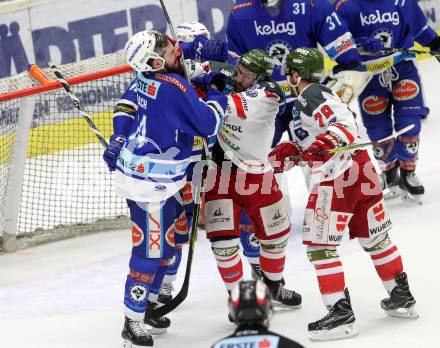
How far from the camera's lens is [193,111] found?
4746mm

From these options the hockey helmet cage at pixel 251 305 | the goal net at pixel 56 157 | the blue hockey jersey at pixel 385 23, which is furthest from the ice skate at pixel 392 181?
the hockey helmet cage at pixel 251 305

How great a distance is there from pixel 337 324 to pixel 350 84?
8.38 ft

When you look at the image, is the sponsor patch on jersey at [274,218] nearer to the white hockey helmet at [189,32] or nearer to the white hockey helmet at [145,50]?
the white hockey helmet at [145,50]

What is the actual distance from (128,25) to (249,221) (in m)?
3.82

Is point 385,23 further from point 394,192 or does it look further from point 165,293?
point 165,293

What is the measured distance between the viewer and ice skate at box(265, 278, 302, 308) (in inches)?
211

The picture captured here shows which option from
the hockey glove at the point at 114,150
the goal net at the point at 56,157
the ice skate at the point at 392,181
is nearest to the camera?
the hockey glove at the point at 114,150

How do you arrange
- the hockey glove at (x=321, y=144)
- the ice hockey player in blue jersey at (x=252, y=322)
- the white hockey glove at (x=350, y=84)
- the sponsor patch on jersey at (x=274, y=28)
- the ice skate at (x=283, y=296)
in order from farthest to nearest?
the white hockey glove at (x=350, y=84), the sponsor patch on jersey at (x=274, y=28), the ice skate at (x=283, y=296), the hockey glove at (x=321, y=144), the ice hockey player in blue jersey at (x=252, y=322)

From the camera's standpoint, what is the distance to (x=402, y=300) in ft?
16.3

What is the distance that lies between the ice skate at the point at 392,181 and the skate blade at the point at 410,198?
0.57ft

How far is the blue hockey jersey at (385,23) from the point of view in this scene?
23.1 feet

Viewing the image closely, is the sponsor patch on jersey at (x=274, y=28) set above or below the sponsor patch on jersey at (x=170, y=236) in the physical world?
above

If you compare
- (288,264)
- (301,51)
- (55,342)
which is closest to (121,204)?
(288,264)

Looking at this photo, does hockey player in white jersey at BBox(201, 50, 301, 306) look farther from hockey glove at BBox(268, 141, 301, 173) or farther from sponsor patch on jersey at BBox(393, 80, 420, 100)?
sponsor patch on jersey at BBox(393, 80, 420, 100)
